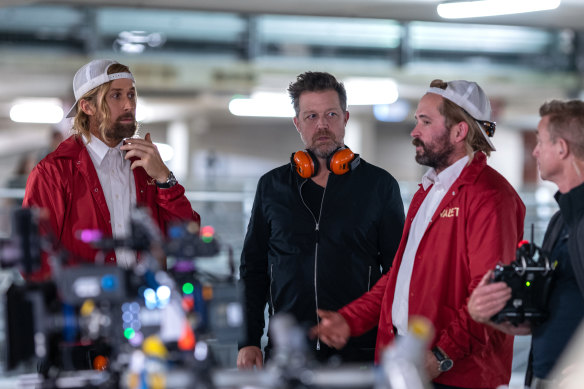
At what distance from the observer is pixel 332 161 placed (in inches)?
125

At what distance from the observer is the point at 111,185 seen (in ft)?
10.0

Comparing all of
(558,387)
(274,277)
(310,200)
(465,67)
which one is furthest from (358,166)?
(465,67)

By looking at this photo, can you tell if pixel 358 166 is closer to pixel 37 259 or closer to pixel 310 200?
pixel 310 200

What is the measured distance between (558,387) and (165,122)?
62.5ft

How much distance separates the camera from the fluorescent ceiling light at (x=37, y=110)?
1584 cm

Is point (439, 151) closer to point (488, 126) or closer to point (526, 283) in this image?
point (488, 126)

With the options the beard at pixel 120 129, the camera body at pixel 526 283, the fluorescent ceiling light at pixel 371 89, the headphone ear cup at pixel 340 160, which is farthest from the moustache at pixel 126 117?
the fluorescent ceiling light at pixel 371 89

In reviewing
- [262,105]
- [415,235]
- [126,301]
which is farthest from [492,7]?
[262,105]

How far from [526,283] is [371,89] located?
11974mm

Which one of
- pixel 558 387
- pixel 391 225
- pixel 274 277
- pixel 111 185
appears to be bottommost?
pixel 558 387

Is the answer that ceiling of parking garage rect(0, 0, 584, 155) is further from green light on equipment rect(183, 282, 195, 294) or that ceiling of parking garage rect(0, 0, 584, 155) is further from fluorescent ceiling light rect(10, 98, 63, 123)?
green light on equipment rect(183, 282, 195, 294)

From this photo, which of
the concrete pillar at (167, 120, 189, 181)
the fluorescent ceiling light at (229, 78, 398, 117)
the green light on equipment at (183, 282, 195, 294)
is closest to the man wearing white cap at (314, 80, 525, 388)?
the green light on equipment at (183, 282, 195, 294)

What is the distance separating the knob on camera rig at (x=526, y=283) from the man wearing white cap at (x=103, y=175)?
131cm

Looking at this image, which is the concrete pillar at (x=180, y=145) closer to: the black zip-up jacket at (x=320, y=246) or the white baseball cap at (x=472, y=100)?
the black zip-up jacket at (x=320, y=246)
